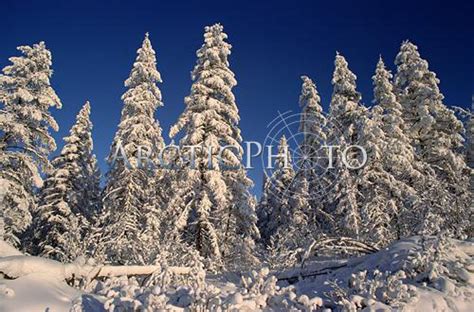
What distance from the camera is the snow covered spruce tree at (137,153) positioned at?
2234cm

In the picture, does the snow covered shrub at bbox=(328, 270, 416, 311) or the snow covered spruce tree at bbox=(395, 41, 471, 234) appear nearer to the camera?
the snow covered shrub at bbox=(328, 270, 416, 311)

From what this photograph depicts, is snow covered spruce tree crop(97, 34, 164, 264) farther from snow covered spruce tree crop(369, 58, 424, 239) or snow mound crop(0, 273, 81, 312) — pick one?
snow mound crop(0, 273, 81, 312)

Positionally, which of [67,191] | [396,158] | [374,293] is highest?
[396,158]

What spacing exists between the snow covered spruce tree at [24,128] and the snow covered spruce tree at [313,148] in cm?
1566

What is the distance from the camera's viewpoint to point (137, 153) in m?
22.9

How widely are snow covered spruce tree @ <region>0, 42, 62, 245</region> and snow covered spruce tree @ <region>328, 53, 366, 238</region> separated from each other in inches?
632

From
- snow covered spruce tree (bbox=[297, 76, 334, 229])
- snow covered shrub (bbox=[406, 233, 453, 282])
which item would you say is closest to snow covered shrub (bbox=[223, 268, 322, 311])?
snow covered shrub (bbox=[406, 233, 453, 282])

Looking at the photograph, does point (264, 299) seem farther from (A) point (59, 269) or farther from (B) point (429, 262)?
(A) point (59, 269)

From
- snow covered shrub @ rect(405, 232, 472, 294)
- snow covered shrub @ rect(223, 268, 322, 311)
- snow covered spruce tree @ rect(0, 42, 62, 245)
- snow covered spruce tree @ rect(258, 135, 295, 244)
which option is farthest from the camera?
snow covered spruce tree @ rect(258, 135, 295, 244)

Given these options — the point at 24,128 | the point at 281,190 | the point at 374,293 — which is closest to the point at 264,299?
the point at 374,293

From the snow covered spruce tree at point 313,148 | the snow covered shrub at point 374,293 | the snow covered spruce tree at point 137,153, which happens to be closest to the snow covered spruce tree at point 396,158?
the snow covered spruce tree at point 313,148

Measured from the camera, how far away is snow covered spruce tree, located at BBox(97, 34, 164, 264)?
22344 mm

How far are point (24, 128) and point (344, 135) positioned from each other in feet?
58.4

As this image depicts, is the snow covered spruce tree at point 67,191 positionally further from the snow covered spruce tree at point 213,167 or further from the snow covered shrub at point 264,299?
the snow covered shrub at point 264,299
